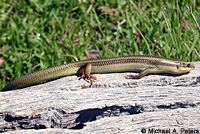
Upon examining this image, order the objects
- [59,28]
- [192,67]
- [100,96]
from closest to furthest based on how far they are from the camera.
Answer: [100,96], [192,67], [59,28]

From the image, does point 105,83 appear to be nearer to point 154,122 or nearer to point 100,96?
point 100,96

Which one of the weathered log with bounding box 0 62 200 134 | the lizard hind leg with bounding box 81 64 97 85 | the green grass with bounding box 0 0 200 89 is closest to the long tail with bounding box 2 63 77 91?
the lizard hind leg with bounding box 81 64 97 85

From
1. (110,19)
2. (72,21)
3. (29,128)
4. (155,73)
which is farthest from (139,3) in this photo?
(29,128)

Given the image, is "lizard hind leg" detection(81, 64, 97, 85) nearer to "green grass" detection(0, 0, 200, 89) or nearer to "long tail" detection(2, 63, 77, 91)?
"long tail" detection(2, 63, 77, 91)

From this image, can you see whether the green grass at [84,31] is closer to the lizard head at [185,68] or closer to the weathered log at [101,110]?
the lizard head at [185,68]

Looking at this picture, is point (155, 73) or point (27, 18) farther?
point (27, 18)
